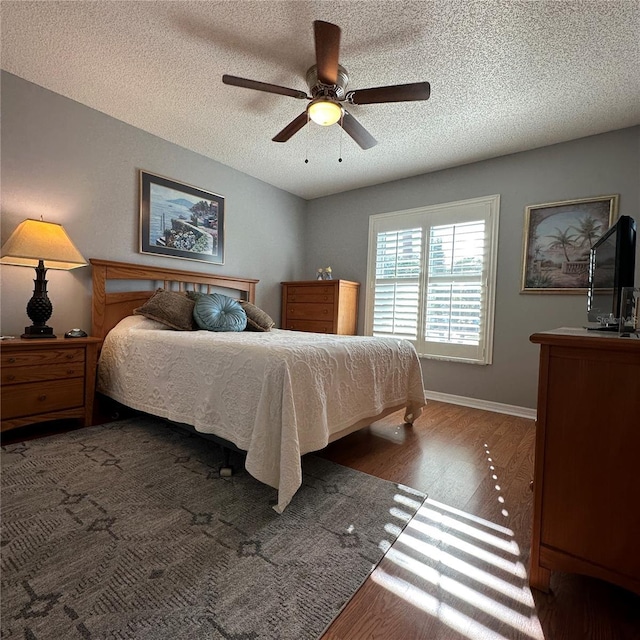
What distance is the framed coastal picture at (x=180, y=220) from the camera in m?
3.21

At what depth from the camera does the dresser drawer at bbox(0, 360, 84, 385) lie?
2.14 m

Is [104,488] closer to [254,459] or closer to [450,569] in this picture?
[254,459]

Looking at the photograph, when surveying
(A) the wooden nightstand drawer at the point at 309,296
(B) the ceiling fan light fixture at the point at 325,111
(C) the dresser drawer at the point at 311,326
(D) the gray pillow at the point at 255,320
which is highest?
(B) the ceiling fan light fixture at the point at 325,111

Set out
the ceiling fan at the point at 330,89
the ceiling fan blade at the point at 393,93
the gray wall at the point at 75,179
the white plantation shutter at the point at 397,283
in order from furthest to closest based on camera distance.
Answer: the white plantation shutter at the point at 397,283 < the gray wall at the point at 75,179 < the ceiling fan blade at the point at 393,93 < the ceiling fan at the point at 330,89

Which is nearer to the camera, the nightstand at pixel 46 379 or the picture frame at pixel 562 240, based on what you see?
the nightstand at pixel 46 379

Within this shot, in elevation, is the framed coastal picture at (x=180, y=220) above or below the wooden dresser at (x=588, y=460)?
above

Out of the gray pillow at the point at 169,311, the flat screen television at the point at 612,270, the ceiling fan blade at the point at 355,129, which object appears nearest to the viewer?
the flat screen television at the point at 612,270

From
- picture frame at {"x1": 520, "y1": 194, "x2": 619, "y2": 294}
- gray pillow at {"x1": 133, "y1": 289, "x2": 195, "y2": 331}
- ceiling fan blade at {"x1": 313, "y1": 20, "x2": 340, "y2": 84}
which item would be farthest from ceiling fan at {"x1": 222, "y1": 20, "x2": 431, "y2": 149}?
picture frame at {"x1": 520, "y1": 194, "x2": 619, "y2": 294}

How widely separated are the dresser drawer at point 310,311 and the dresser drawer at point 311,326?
0.18 feet

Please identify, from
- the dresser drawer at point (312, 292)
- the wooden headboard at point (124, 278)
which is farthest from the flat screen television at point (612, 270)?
the wooden headboard at point (124, 278)

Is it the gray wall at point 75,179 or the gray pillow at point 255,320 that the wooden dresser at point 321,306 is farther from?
the gray wall at point 75,179

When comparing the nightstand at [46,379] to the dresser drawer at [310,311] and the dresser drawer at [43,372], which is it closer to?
the dresser drawer at [43,372]

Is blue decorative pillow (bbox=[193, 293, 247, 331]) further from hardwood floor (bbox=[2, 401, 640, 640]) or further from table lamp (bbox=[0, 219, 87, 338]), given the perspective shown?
hardwood floor (bbox=[2, 401, 640, 640])

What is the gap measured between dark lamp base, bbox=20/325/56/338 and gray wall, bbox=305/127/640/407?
3632 mm
